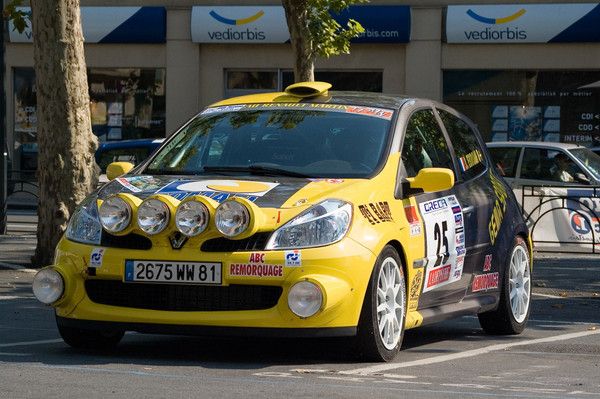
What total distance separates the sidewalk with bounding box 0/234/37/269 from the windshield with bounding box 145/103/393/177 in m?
6.32

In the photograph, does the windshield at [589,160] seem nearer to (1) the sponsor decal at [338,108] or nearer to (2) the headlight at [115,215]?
(1) the sponsor decal at [338,108]

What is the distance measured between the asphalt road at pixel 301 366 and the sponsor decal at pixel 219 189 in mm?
932

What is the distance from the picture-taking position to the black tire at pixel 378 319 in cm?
793

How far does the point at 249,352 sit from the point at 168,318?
2.80 feet

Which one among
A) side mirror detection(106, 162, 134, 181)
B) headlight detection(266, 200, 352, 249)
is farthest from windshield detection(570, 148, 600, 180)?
headlight detection(266, 200, 352, 249)

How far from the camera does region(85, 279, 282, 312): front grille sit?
781cm

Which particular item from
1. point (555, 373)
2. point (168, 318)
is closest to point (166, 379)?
point (168, 318)

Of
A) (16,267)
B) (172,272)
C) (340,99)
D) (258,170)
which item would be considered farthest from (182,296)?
(16,267)

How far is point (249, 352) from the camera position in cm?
861

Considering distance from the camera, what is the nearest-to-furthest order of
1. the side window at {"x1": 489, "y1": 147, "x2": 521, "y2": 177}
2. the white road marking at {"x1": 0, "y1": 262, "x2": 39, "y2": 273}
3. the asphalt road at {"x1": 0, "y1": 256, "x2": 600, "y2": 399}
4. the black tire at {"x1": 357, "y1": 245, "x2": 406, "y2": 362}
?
the asphalt road at {"x1": 0, "y1": 256, "x2": 600, "y2": 399}
the black tire at {"x1": 357, "y1": 245, "x2": 406, "y2": 362}
the white road marking at {"x1": 0, "y1": 262, "x2": 39, "y2": 273}
the side window at {"x1": 489, "y1": 147, "x2": 521, "y2": 177}

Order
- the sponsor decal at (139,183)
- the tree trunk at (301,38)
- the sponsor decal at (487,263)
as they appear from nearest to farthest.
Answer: the sponsor decal at (139,183) < the sponsor decal at (487,263) < the tree trunk at (301,38)

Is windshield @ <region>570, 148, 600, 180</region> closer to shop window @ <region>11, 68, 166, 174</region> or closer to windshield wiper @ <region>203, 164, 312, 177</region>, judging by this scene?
shop window @ <region>11, 68, 166, 174</region>

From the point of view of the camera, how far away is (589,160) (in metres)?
21.6

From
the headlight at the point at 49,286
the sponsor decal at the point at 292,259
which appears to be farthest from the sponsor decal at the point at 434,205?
the headlight at the point at 49,286
